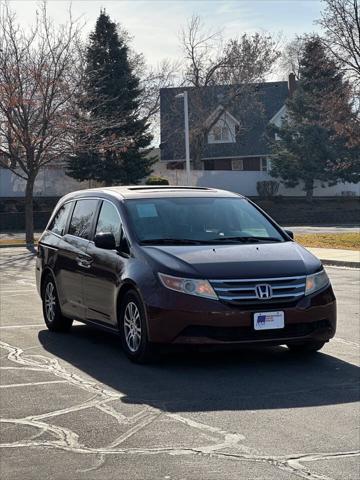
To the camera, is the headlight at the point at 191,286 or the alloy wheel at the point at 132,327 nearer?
the headlight at the point at 191,286

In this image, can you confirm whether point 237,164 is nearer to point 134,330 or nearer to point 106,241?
point 106,241

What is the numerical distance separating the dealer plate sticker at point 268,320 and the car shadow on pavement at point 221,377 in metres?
0.45

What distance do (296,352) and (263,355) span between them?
0.35m

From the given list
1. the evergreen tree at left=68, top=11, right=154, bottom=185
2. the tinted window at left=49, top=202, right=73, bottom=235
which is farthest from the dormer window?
the tinted window at left=49, top=202, right=73, bottom=235

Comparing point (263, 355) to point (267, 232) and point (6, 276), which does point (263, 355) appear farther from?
point (6, 276)

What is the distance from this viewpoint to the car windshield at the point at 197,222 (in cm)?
900

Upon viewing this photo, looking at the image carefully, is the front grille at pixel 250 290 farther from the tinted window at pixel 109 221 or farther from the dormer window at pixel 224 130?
the dormer window at pixel 224 130

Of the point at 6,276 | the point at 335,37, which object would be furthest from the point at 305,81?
the point at 6,276

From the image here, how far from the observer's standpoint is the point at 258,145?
211 ft

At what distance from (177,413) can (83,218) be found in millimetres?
4137

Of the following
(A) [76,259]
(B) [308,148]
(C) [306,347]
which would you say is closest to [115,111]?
(B) [308,148]

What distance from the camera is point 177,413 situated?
6.69 m

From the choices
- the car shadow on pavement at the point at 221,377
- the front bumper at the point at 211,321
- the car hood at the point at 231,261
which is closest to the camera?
the car shadow on pavement at the point at 221,377

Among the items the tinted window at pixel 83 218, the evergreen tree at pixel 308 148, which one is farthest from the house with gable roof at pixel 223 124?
the tinted window at pixel 83 218
